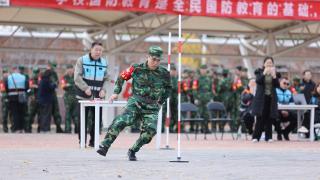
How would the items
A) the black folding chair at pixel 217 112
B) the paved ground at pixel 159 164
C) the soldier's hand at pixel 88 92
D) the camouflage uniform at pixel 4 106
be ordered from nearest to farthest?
the paved ground at pixel 159 164
the soldier's hand at pixel 88 92
the black folding chair at pixel 217 112
the camouflage uniform at pixel 4 106

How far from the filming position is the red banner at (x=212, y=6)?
22078 millimetres

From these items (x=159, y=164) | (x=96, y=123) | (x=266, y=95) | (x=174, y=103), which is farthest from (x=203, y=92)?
(x=159, y=164)

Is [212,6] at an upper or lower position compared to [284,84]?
upper

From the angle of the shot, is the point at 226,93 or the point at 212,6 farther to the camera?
the point at 226,93

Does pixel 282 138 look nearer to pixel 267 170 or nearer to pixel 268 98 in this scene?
pixel 268 98

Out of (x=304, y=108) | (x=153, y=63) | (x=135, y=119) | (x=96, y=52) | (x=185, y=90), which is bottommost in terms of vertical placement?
(x=304, y=108)

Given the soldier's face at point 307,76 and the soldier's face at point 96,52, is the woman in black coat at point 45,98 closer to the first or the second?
the soldier's face at point 307,76

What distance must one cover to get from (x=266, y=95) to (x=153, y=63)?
23.9 ft

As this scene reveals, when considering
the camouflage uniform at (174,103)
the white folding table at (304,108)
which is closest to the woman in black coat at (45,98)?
the camouflage uniform at (174,103)

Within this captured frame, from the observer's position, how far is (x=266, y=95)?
69.4 ft

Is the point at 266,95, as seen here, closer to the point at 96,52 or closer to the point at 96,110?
the point at 96,52

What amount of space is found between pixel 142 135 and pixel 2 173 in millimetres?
2878

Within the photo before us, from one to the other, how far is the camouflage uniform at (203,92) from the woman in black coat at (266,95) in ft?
23.9

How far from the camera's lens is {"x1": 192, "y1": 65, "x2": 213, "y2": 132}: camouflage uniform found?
28.7 m
